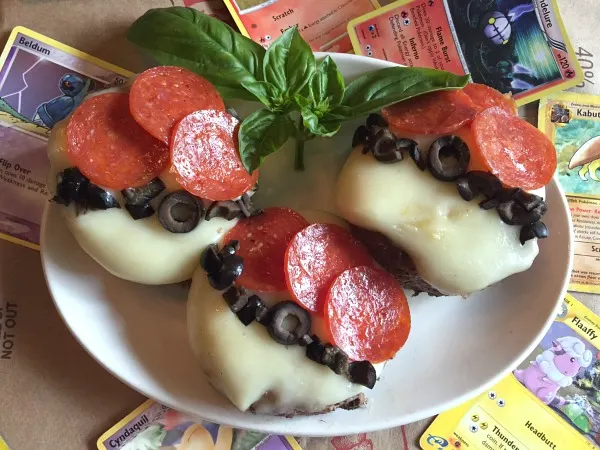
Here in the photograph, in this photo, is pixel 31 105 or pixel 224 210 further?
pixel 31 105

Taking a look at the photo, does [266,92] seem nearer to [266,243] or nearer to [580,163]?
[266,243]

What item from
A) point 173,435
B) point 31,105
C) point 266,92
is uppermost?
point 31,105

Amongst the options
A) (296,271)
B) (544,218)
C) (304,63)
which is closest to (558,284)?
(544,218)

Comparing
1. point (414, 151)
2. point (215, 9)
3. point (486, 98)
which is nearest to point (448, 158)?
point (414, 151)

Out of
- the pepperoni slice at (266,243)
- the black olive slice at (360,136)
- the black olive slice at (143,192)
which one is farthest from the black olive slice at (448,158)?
the black olive slice at (143,192)

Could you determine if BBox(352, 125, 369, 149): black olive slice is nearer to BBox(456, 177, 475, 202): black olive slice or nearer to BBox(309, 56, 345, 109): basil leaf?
BBox(309, 56, 345, 109): basil leaf

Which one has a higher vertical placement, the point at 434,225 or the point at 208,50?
the point at 208,50

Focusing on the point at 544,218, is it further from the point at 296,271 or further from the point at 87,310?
the point at 87,310
